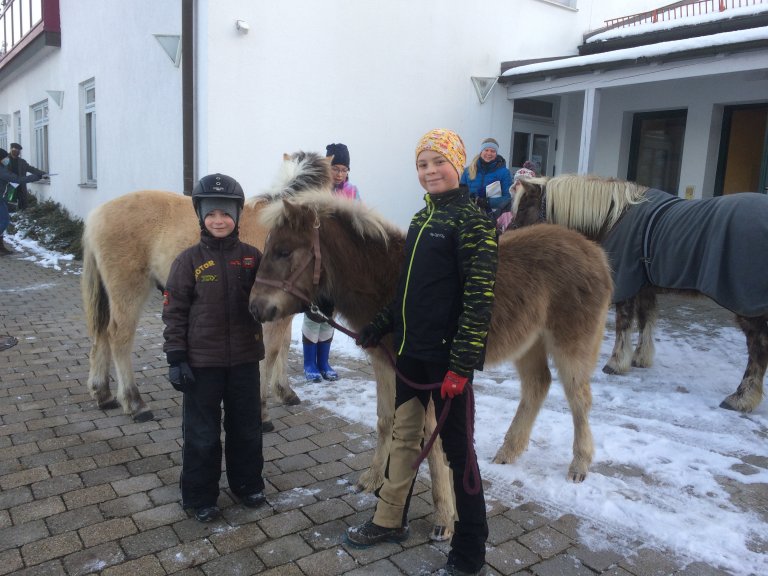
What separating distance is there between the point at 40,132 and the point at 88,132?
5800mm

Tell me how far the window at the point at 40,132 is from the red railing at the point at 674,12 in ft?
53.2

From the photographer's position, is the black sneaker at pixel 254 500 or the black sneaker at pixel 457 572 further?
the black sneaker at pixel 254 500

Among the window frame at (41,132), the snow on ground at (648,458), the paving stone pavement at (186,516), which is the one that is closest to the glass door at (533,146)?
the snow on ground at (648,458)

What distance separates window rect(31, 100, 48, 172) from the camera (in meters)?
17.6

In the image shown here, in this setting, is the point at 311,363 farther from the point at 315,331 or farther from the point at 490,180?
the point at 490,180

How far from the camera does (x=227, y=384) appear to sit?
9.94ft

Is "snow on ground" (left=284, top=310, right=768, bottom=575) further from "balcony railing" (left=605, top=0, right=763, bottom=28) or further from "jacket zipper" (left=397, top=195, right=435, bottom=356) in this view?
"balcony railing" (left=605, top=0, right=763, bottom=28)

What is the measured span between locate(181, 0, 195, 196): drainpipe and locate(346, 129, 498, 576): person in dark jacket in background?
21.3 ft

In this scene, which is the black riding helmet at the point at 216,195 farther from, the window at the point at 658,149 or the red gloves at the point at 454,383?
the window at the point at 658,149

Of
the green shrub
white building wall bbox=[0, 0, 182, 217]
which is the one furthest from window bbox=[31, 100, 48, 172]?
the green shrub

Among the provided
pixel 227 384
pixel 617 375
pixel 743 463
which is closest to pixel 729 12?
pixel 617 375

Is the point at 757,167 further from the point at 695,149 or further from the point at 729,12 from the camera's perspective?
the point at 729,12

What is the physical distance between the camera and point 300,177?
153 inches

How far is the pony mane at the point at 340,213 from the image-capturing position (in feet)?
8.95
